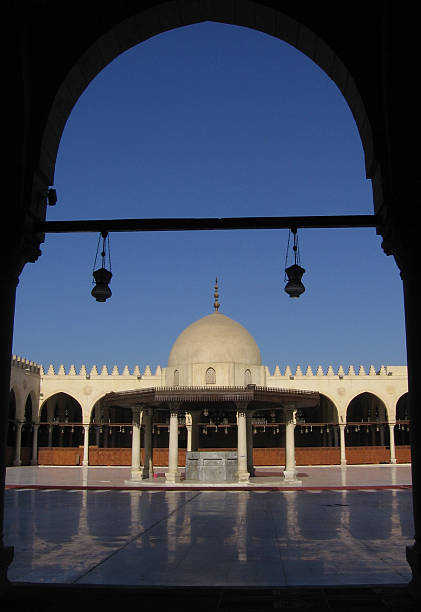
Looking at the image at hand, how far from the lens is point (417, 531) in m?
A: 4.70

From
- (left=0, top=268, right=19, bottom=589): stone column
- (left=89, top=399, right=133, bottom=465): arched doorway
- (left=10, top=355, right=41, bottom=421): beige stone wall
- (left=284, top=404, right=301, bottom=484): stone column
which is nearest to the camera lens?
(left=0, top=268, right=19, bottom=589): stone column

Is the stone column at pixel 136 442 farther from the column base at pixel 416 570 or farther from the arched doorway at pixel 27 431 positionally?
the column base at pixel 416 570

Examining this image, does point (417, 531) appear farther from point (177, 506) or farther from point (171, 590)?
point (177, 506)

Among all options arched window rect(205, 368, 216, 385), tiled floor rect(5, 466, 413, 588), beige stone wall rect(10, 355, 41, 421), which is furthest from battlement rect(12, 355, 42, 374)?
tiled floor rect(5, 466, 413, 588)

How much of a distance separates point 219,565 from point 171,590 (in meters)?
1.56

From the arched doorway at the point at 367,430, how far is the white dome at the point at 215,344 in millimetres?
12858

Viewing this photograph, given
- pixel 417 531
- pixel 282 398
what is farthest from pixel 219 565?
pixel 282 398

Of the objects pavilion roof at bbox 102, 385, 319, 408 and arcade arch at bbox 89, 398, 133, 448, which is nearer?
pavilion roof at bbox 102, 385, 319, 408

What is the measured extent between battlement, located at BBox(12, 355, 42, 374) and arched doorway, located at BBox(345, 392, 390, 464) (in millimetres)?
19156

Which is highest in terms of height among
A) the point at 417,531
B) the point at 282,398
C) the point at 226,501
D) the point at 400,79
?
the point at 400,79

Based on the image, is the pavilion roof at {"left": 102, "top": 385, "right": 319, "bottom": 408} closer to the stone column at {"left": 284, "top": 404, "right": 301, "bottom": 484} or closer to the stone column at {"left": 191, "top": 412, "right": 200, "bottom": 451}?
the stone column at {"left": 284, "top": 404, "right": 301, "bottom": 484}

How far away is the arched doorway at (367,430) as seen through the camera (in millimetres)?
36031

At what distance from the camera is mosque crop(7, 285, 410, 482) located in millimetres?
21594

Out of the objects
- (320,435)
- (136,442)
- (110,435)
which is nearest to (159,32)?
(136,442)
